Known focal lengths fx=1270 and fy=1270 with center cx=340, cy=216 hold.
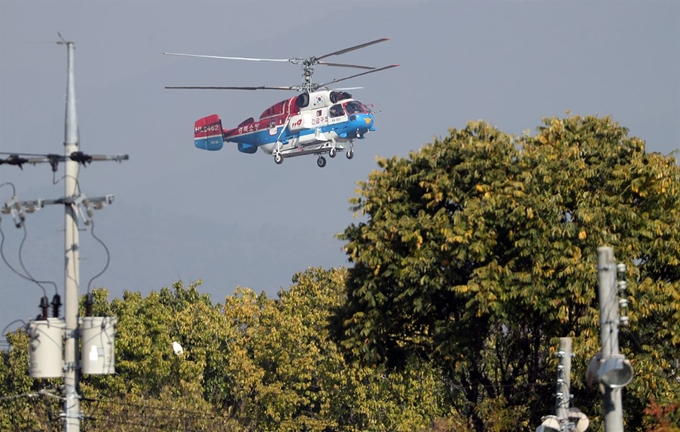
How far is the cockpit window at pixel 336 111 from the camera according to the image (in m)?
67.3

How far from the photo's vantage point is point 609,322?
758 inches

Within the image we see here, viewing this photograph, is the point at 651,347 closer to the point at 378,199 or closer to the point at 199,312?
the point at 378,199

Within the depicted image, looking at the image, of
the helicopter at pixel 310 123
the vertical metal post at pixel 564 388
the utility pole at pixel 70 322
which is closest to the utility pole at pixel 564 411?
the vertical metal post at pixel 564 388

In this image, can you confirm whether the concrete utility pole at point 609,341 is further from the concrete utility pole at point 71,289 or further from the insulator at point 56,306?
the insulator at point 56,306

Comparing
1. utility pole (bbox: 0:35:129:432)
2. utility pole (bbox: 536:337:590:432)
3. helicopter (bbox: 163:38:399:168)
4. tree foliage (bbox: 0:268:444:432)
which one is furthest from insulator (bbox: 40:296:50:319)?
helicopter (bbox: 163:38:399:168)

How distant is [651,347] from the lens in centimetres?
3225

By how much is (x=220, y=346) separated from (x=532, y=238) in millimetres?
40479


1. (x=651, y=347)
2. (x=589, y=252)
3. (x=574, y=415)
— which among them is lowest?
(x=574, y=415)

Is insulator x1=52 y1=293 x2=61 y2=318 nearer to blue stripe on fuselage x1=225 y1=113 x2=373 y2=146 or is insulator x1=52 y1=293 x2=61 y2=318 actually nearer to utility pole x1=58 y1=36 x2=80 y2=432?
utility pole x1=58 y1=36 x2=80 y2=432

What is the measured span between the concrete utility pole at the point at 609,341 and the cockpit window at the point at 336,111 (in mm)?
48577

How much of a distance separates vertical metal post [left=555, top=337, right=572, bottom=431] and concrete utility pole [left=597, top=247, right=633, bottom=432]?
5300mm

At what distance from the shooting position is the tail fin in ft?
278

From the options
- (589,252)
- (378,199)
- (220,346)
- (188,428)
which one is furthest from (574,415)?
(220,346)

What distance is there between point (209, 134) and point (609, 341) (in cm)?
6826
